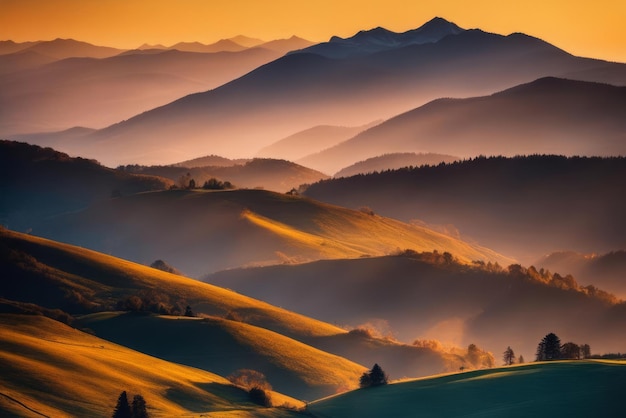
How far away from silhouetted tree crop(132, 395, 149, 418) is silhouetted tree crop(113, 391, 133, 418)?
2.29 ft

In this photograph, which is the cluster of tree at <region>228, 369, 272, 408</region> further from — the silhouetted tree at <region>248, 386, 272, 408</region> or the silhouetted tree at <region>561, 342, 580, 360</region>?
the silhouetted tree at <region>561, 342, 580, 360</region>

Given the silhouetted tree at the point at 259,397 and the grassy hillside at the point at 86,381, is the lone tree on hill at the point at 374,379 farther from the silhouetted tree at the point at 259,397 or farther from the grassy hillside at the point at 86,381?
the silhouetted tree at the point at 259,397

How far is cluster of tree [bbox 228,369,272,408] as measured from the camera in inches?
3391

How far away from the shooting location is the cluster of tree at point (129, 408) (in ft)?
220

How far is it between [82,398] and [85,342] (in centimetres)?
2609

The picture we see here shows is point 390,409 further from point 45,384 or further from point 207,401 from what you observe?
point 45,384

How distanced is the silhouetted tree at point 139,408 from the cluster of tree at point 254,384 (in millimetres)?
17043

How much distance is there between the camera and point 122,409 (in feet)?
220

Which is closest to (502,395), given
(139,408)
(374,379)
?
(374,379)

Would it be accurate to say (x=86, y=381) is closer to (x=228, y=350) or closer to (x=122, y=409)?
(x=122, y=409)

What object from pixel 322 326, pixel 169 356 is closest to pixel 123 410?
pixel 169 356

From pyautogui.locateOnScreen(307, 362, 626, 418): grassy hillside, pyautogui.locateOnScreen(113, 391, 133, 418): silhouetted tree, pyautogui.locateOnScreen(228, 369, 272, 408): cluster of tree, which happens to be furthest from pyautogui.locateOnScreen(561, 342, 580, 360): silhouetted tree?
pyautogui.locateOnScreen(113, 391, 133, 418): silhouetted tree

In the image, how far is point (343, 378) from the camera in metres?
126

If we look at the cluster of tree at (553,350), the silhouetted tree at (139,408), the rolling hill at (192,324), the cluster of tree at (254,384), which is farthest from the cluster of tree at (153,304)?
the silhouetted tree at (139,408)
